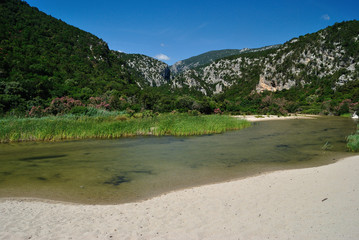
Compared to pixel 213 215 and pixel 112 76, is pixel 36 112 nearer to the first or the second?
pixel 213 215

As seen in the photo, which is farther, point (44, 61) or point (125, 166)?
point (44, 61)

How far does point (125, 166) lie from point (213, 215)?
7317 millimetres

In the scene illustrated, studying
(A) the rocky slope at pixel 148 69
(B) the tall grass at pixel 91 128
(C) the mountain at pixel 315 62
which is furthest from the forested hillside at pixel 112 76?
(A) the rocky slope at pixel 148 69

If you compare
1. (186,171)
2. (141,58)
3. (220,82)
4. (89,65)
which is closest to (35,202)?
(186,171)

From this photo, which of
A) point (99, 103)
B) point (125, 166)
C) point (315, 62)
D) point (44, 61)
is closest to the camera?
point (125, 166)

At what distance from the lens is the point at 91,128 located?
2144 centimetres

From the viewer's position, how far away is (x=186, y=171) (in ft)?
36.0

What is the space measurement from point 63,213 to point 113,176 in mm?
4155

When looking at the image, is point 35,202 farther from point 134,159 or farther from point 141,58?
point 141,58

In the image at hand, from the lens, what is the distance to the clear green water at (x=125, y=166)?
27.9ft

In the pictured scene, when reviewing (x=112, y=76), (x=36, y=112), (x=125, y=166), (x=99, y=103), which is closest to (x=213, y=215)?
(x=125, y=166)

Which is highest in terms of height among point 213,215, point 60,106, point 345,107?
point 60,106

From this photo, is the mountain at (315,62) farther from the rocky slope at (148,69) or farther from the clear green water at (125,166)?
the clear green water at (125,166)

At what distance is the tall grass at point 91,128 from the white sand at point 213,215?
46.3 feet
